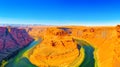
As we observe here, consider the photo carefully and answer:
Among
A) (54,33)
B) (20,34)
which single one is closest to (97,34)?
(54,33)

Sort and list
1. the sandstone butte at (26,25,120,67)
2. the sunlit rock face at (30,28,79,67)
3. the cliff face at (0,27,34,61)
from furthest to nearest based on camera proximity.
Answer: the cliff face at (0,27,34,61)
the sunlit rock face at (30,28,79,67)
the sandstone butte at (26,25,120,67)

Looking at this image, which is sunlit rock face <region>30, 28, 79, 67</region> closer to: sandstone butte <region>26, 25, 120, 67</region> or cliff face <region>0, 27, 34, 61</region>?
sandstone butte <region>26, 25, 120, 67</region>

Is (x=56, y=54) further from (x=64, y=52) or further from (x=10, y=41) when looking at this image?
(x=10, y=41)

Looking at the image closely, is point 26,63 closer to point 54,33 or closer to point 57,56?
point 57,56

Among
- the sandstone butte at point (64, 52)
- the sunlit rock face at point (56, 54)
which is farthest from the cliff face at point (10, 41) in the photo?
the sunlit rock face at point (56, 54)

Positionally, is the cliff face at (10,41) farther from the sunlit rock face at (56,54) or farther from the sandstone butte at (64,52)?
the sunlit rock face at (56,54)

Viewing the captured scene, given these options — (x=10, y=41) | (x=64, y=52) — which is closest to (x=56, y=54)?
(x=64, y=52)

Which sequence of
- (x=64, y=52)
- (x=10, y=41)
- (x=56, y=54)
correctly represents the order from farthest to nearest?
(x=10, y=41) < (x=64, y=52) < (x=56, y=54)

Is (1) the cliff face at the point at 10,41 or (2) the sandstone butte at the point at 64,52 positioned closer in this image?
(2) the sandstone butte at the point at 64,52

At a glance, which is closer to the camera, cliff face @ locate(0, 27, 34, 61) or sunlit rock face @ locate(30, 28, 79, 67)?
sunlit rock face @ locate(30, 28, 79, 67)

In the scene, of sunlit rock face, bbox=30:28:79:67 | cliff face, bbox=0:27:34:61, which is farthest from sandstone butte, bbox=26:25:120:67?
cliff face, bbox=0:27:34:61

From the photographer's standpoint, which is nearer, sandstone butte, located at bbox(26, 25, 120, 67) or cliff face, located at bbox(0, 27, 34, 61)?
sandstone butte, located at bbox(26, 25, 120, 67)

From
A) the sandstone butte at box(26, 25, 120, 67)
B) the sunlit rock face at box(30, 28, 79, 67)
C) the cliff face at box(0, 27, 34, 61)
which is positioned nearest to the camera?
the sandstone butte at box(26, 25, 120, 67)

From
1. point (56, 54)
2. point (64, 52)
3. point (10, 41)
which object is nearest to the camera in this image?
point (56, 54)
